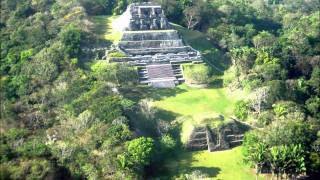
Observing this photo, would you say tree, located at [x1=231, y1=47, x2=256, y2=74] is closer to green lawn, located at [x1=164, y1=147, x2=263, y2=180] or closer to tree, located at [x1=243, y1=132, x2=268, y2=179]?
green lawn, located at [x1=164, y1=147, x2=263, y2=180]

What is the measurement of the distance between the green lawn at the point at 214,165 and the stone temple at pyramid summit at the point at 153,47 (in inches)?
525

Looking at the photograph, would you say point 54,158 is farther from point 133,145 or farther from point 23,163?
point 133,145

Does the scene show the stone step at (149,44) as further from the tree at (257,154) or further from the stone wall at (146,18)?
the tree at (257,154)

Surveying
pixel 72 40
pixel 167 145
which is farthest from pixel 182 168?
pixel 72 40

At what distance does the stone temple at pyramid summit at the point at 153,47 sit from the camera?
60125 mm

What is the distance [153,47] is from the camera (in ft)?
211

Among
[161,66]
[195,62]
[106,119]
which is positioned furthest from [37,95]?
[195,62]

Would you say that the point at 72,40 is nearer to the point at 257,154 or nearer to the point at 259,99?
the point at 259,99

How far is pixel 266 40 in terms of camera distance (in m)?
70.4

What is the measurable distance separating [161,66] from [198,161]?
17.7 metres

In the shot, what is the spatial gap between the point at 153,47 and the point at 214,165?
887 inches

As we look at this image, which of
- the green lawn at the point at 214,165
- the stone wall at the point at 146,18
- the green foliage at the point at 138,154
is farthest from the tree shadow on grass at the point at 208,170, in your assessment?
the stone wall at the point at 146,18

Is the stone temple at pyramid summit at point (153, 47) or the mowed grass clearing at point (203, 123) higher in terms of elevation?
the stone temple at pyramid summit at point (153, 47)

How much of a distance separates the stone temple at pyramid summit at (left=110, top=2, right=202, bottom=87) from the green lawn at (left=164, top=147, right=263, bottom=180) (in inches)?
525
